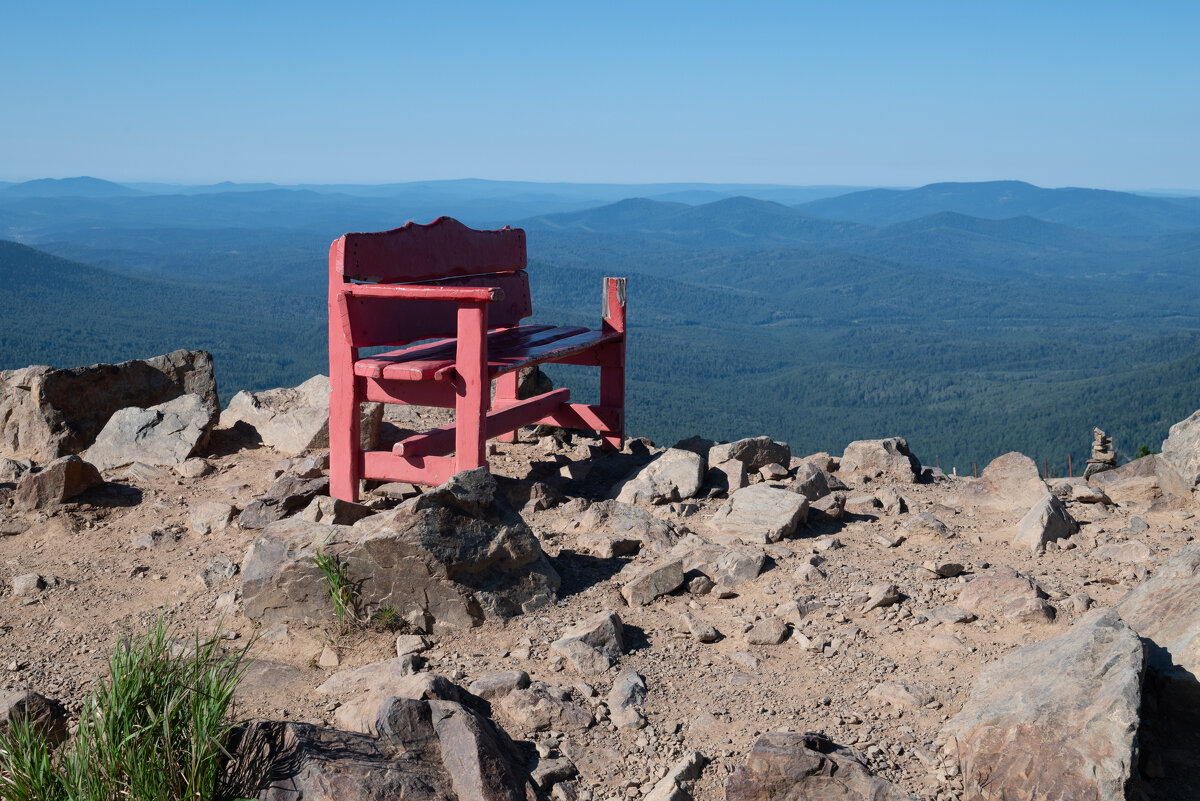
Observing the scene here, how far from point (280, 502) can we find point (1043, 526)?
3.95 meters

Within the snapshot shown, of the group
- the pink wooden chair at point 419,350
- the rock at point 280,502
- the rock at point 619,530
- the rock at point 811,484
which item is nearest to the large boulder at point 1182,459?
the rock at point 811,484

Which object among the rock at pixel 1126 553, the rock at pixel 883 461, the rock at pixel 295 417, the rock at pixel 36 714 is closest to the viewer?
the rock at pixel 36 714

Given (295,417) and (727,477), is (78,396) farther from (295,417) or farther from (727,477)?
(727,477)

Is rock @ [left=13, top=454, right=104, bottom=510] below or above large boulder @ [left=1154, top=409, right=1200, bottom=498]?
below

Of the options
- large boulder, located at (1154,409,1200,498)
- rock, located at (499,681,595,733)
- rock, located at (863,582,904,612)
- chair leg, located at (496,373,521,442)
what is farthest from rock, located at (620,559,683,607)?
chair leg, located at (496,373,521,442)

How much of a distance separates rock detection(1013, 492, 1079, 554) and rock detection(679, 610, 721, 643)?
6.15 ft

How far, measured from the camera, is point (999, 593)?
418 centimetres

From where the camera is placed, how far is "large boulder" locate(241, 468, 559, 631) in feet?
13.5

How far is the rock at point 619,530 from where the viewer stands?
16.4 ft

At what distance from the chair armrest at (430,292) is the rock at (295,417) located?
1375 mm

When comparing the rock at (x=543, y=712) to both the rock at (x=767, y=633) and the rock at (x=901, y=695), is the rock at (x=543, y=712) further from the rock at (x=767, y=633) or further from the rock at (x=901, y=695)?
the rock at (x=901, y=695)

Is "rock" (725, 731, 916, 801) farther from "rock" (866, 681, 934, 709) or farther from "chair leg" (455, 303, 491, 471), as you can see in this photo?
"chair leg" (455, 303, 491, 471)

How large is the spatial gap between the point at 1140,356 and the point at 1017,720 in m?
144

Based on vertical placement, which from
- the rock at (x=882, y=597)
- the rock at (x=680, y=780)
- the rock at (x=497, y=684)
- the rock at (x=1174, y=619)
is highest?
the rock at (x=1174, y=619)
